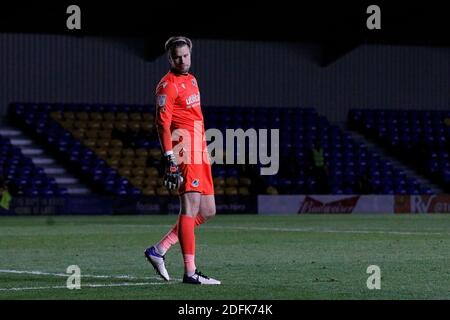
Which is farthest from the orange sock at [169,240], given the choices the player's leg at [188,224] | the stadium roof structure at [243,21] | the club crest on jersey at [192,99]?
the stadium roof structure at [243,21]

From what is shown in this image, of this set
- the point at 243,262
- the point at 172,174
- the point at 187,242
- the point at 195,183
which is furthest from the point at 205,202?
the point at 243,262

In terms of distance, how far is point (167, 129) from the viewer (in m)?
11.1

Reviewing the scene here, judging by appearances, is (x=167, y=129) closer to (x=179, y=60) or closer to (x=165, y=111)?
(x=165, y=111)

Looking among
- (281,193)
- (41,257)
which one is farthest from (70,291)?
(281,193)

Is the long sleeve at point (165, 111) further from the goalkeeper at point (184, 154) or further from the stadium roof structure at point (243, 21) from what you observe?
the stadium roof structure at point (243, 21)

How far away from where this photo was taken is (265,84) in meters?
43.9

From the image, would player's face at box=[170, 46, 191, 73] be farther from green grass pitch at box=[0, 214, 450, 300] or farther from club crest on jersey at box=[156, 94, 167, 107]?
green grass pitch at box=[0, 214, 450, 300]

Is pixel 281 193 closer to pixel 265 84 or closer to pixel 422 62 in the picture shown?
pixel 265 84

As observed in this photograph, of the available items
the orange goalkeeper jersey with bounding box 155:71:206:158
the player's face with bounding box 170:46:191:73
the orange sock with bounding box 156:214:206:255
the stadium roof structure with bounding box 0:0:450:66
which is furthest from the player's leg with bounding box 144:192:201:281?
the stadium roof structure with bounding box 0:0:450:66

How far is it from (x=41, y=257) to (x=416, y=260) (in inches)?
200

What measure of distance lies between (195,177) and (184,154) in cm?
27

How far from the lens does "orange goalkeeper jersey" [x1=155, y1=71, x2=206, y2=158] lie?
11.2 metres

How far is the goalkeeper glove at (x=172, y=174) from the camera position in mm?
11016
